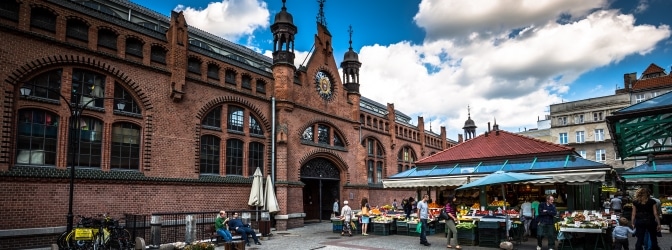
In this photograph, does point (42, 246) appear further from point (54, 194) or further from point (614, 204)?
point (614, 204)

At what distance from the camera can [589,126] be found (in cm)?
4819

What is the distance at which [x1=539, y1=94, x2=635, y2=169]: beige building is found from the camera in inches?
1820

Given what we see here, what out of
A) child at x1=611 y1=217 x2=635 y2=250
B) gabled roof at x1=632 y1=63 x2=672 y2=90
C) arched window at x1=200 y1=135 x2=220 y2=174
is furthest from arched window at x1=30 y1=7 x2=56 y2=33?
gabled roof at x1=632 y1=63 x2=672 y2=90

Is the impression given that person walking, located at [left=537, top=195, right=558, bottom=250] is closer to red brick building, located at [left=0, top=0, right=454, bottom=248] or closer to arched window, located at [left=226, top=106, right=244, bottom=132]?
red brick building, located at [left=0, top=0, right=454, bottom=248]

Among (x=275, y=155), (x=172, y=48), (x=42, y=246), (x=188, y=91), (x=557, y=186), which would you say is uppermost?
(x=172, y=48)

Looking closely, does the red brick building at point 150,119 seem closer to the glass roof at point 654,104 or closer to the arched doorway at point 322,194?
the arched doorway at point 322,194

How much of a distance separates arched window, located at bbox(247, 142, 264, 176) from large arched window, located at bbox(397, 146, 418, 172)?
17.4 meters

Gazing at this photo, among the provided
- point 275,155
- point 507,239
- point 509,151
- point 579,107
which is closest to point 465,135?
point 579,107

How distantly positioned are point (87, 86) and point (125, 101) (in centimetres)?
134

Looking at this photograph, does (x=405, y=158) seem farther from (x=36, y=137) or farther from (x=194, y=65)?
(x=36, y=137)

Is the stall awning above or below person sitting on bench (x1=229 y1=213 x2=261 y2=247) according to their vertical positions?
above

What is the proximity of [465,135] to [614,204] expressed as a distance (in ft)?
101

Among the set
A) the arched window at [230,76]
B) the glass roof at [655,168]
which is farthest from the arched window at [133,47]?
the glass roof at [655,168]

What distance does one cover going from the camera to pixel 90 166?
48.2 feet
